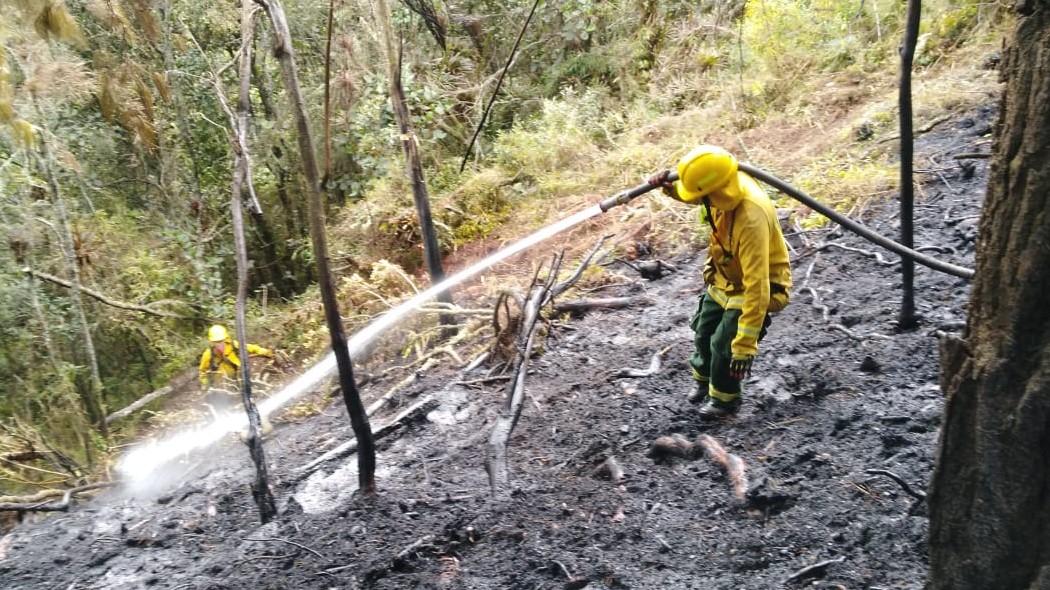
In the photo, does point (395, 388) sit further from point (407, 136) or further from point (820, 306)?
point (820, 306)

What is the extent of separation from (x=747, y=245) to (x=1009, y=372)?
6.57ft

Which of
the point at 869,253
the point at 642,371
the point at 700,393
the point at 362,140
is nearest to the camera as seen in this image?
the point at 700,393

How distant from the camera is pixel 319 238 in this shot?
11.0ft

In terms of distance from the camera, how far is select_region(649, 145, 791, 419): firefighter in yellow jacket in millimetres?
3451

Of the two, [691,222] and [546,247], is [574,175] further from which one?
[691,222]

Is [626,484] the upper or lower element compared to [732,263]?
lower

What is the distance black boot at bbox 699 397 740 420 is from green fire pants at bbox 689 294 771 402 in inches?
1.3

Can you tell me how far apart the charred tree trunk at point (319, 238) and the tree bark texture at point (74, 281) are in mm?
7301

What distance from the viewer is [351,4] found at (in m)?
8.04

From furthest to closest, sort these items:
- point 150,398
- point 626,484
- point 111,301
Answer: point 150,398 < point 111,301 < point 626,484

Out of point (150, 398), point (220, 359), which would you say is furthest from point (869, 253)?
point (150, 398)

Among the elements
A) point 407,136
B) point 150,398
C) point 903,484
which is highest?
point 407,136

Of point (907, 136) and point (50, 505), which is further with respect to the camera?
point (50, 505)

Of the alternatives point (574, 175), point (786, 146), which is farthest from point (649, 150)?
point (786, 146)
